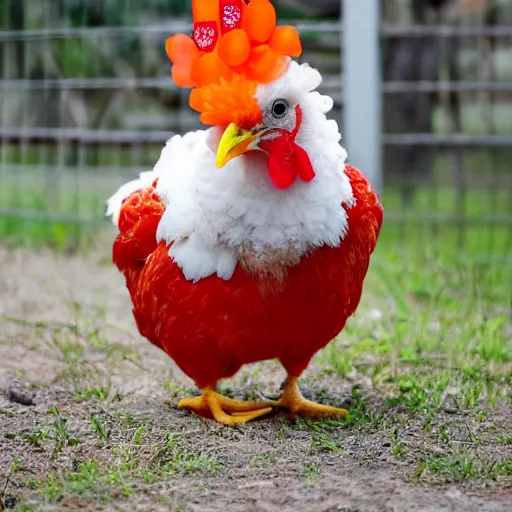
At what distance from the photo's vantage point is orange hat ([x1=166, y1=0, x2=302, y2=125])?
2.55 m

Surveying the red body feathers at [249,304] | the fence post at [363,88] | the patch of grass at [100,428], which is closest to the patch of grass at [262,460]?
the red body feathers at [249,304]

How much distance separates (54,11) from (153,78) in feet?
2.40

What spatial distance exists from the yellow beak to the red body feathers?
1.12 feet

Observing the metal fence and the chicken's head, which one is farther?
the metal fence

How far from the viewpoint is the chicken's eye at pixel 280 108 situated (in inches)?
103

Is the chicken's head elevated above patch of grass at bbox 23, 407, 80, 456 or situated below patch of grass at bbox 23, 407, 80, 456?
above

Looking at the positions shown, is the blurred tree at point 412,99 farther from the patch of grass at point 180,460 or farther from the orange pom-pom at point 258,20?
the patch of grass at point 180,460

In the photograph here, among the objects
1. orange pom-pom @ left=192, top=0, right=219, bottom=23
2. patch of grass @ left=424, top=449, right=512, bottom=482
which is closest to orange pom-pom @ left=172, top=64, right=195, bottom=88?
orange pom-pom @ left=192, top=0, right=219, bottom=23

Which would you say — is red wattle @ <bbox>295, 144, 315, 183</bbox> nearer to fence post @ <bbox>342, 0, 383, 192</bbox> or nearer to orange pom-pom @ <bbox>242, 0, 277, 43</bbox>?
orange pom-pom @ <bbox>242, 0, 277, 43</bbox>

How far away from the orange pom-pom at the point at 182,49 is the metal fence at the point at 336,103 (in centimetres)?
259

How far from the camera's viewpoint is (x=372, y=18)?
516 centimetres

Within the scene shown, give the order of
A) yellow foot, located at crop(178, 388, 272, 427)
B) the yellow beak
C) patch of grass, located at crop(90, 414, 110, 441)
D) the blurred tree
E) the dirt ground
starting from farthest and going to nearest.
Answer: the blurred tree
yellow foot, located at crop(178, 388, 272, 427)
patch of grass, located at crop(90, 414, 110, 441)
the yellow beak
the dirt ground

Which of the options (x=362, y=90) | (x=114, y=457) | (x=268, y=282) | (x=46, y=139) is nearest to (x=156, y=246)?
(x=268, y=282)

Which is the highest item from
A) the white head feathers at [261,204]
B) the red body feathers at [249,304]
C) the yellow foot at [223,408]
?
the white head feathers at [261,204]
